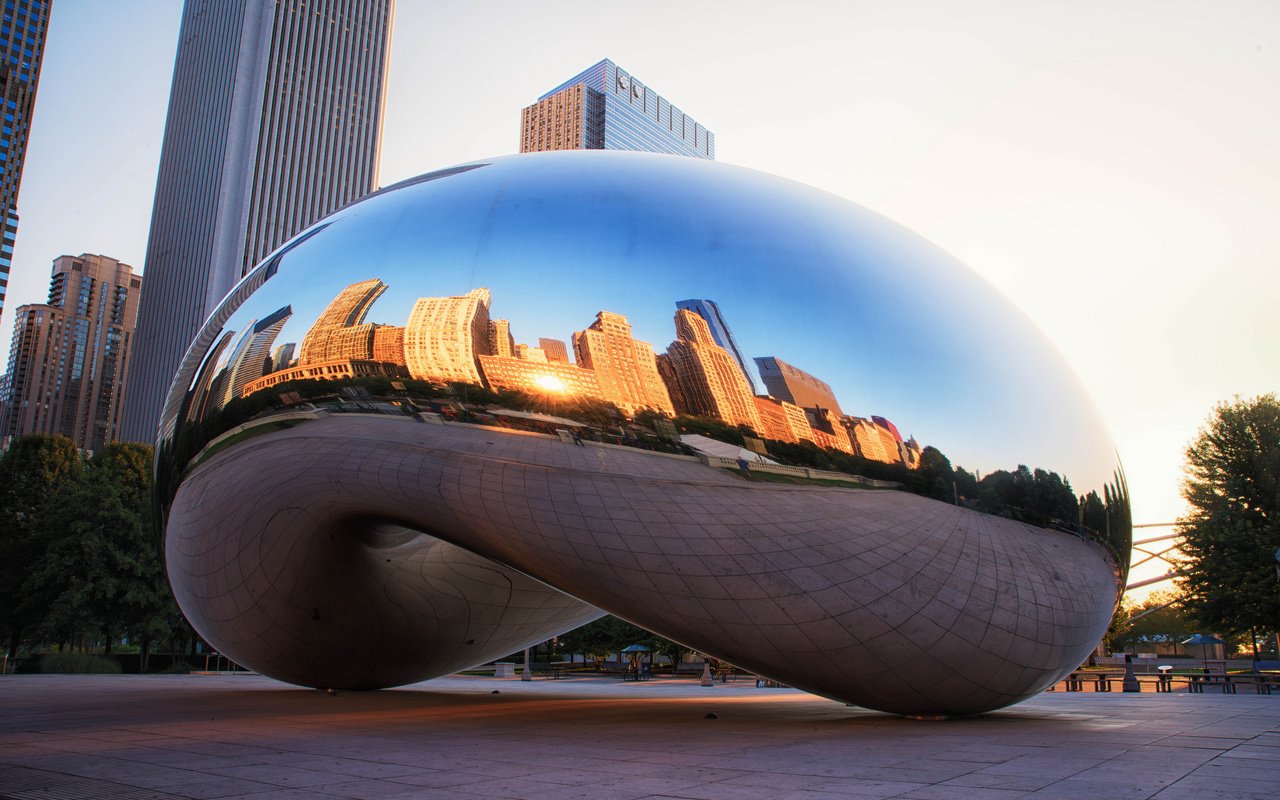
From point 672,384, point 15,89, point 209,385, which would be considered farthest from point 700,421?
point 15,89

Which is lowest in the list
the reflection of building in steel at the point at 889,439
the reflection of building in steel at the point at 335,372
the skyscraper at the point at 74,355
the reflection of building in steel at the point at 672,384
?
the reflection of building in steel at the point at 889,439

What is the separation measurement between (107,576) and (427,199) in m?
31.7

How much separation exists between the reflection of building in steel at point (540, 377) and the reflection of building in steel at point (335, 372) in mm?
806

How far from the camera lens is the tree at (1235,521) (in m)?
28.7

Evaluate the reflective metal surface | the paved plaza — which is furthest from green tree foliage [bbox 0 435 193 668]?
the reflective metal surface

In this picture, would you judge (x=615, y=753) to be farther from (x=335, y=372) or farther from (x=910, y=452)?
(x=335, y=372)

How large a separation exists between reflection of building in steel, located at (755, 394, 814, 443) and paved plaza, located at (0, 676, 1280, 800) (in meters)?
2.28

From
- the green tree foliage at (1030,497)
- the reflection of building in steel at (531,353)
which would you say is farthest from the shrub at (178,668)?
the green tree foliage at (1030,497)

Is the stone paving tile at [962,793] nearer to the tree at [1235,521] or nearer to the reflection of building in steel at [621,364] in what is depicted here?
the reflection of building in steel at [621,364]

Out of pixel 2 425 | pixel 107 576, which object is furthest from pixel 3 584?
pixel 2 425

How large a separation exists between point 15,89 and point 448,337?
12833 cm

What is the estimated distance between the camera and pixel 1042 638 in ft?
26.4

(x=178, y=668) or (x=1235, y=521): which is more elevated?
(x=1235, y=521)

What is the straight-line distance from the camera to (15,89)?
108m
